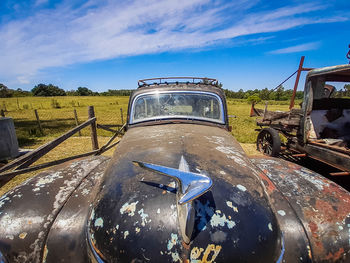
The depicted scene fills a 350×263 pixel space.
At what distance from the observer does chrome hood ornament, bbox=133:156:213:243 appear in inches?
41.7

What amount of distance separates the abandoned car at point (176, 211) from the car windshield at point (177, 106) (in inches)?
30.8

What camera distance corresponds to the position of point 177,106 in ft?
10.1

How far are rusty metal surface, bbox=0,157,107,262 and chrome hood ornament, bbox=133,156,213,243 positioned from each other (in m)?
1.12

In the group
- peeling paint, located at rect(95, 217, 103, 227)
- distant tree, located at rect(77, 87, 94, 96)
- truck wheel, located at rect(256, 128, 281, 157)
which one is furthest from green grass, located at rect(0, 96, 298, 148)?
distant tree, located at rect(77, 87, 94, 96)

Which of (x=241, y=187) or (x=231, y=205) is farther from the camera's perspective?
(x=241, y=187)

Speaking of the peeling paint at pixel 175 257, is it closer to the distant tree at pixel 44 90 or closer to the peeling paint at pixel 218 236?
the peeling paint at pixel 218 236

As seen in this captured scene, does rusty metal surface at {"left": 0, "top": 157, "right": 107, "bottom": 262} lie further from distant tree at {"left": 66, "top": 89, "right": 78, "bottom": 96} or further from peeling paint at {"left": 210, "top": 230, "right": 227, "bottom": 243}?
distant tree at {"left": 66, "top": 89, "right": 78, "bottom": 96}

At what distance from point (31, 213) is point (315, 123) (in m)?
6.53

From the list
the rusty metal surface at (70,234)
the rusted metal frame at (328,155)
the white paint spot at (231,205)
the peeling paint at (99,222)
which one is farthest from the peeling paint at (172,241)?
the rusted metal frame at (328,155)

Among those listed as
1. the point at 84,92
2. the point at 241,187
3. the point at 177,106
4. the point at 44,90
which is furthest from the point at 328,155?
the point at 84,92

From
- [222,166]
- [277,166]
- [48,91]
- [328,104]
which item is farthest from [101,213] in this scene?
[48,91]

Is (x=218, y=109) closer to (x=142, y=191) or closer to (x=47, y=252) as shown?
(x=142, y=191)

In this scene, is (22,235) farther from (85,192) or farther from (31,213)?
(85,192)

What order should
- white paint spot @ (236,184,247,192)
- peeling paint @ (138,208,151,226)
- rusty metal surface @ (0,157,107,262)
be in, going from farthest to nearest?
rusty metal surface @ (0,157,107,262)
white paint spot @ (236,184,247,192)
peeling paint @ (138,208,151,226)
